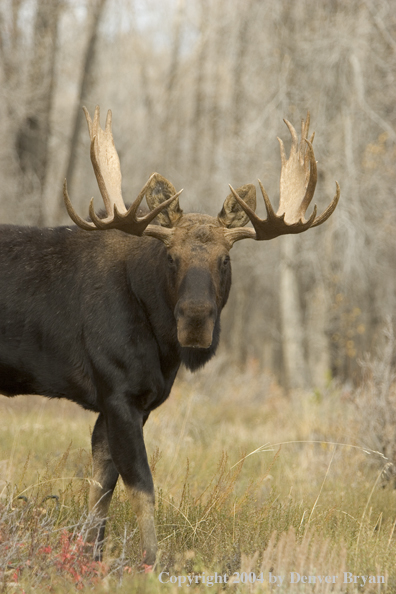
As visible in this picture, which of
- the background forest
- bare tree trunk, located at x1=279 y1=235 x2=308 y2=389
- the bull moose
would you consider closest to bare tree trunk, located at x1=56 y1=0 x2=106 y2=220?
the background forest

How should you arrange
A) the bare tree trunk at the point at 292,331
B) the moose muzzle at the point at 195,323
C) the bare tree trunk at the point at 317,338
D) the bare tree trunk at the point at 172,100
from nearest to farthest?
the moose muzzle at the point at 195,323
the bare tree trunk at the point at 317,338
the bare tree trunk at the point at 292,331
the bare tree trunk at the point at 172,100

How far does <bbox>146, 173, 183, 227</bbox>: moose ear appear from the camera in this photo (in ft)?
15.8

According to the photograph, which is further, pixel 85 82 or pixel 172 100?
pixel 172 100

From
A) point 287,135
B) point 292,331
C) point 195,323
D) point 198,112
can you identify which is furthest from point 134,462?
point 198,112

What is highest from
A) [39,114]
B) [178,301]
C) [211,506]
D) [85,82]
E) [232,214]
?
[85,82]

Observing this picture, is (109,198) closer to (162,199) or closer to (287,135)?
(162,199)

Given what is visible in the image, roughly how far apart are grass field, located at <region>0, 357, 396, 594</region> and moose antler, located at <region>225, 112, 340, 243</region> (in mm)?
1444

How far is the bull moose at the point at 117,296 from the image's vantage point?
180 inches

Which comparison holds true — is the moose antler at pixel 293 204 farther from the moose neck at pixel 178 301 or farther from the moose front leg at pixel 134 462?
the moose front leg at pixel 134 462

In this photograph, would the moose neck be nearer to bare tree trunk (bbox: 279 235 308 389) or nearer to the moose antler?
the moose antler

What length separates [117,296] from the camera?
15.7 feet

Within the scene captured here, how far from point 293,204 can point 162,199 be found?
3.15 ft

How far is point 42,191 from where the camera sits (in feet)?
47.5

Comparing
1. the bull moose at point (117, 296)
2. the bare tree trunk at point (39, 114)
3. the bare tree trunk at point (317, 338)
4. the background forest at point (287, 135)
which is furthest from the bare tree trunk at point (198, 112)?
the bull moose at point (117, 296)
